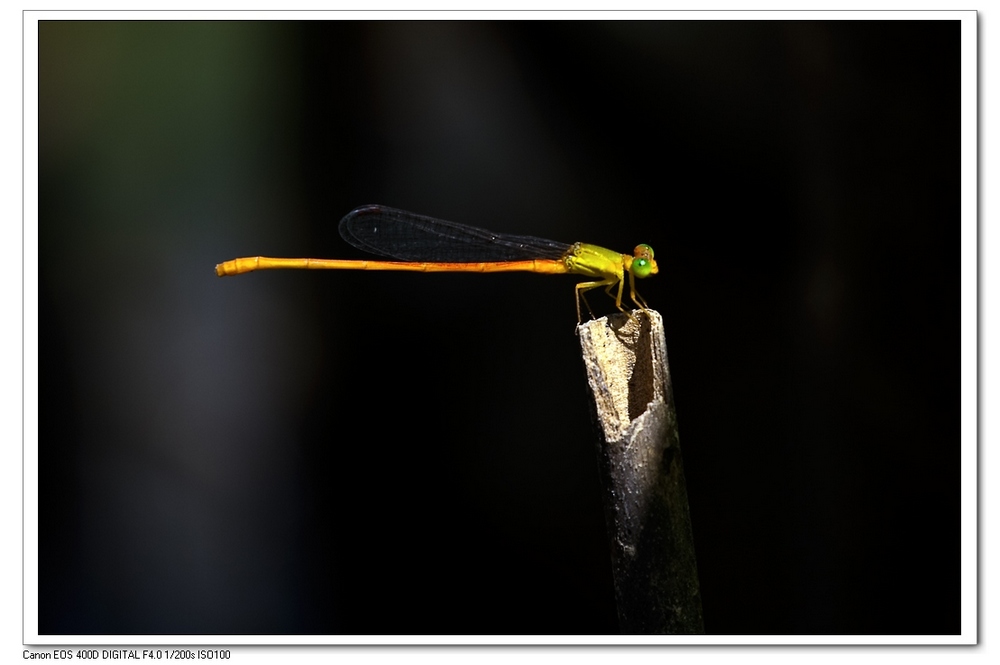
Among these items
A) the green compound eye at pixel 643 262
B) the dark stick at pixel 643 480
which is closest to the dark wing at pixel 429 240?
the green compound eye at pixel 643 262

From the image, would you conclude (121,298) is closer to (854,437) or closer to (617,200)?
(617,200)

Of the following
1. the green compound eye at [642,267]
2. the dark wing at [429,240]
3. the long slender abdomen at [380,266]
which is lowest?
the green compound eye at [642,267]

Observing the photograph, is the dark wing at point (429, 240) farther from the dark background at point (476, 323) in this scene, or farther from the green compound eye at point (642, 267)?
the green compound eye at point (642, 267)

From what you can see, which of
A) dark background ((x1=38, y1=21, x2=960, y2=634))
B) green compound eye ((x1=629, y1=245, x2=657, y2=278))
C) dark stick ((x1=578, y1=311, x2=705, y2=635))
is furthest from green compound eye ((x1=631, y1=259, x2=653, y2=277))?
dark stick ((x1=578, y1=311, x2=705, y2=635))

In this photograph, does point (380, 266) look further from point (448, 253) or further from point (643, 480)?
point (643, 480)

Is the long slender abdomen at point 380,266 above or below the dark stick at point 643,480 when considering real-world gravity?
above
